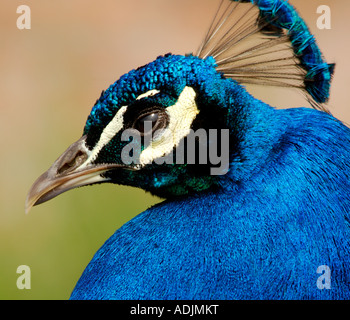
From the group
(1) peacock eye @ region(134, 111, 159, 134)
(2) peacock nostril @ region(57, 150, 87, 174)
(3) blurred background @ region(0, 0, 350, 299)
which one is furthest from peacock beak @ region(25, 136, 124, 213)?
(3) blurred background @ region(0, 0, 350, 299)

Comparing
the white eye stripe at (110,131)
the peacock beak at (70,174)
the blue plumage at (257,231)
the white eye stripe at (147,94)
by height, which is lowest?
the blue plumage at (257,231)

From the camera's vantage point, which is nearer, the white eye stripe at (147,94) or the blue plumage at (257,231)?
the blue plumage at (257,231)

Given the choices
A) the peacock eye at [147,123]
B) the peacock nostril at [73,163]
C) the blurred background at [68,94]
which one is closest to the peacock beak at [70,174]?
the peacock nostril at [73,163]

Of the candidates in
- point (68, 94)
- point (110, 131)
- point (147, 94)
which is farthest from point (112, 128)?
point (68, 94)

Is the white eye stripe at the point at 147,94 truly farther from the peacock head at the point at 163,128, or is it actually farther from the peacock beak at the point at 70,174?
the peacock beak at the point at 70,174

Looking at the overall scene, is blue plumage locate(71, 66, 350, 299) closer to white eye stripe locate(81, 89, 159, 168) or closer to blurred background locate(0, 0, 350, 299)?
white eye stripe locate(81, 89, 159, 168)

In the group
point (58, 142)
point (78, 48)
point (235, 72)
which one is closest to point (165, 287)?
point (235, 72)
